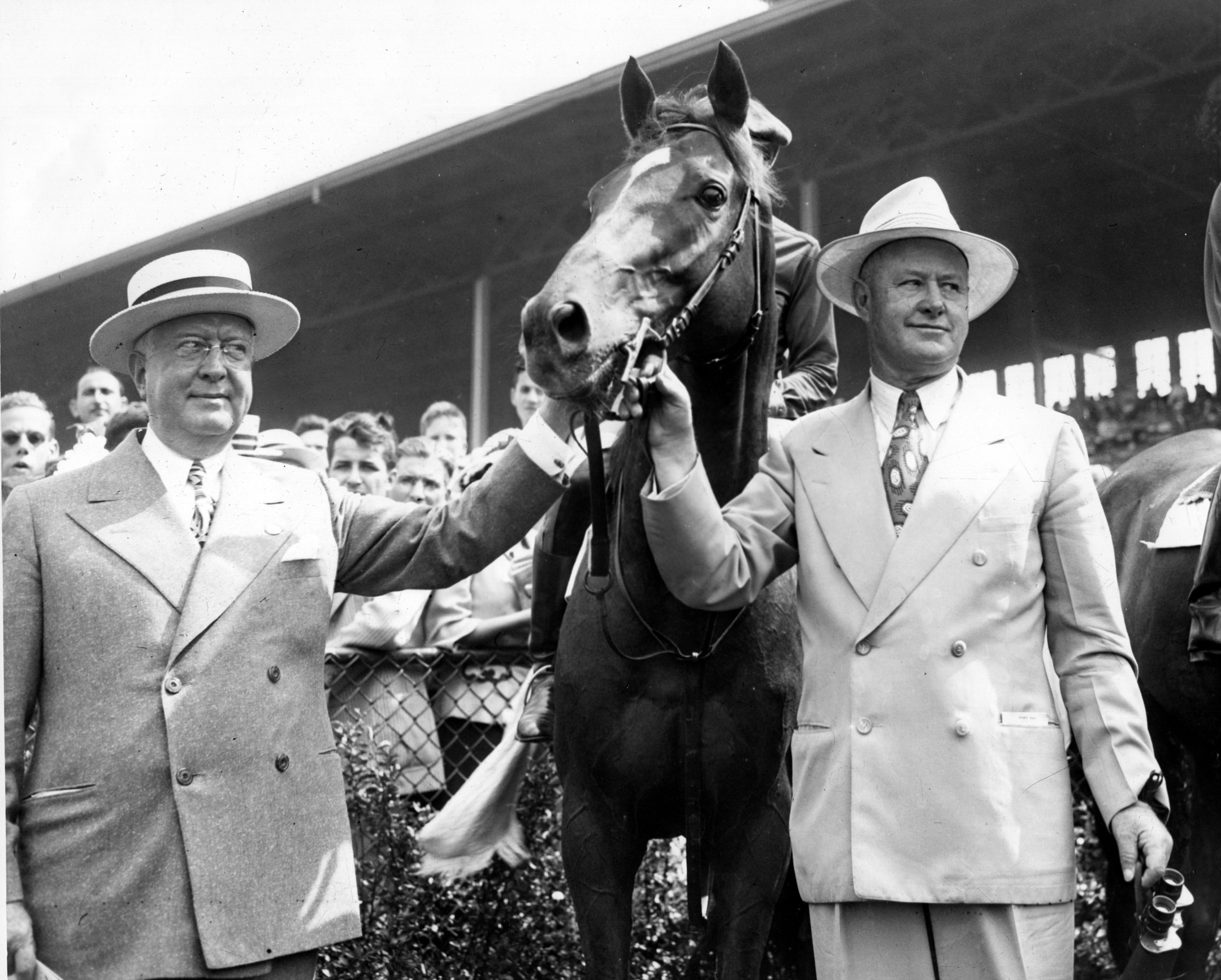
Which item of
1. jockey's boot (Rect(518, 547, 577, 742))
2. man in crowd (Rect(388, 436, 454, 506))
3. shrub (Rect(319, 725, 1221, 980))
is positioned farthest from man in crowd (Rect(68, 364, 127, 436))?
jockey's boot (Rect(518, 547, 577, 742))

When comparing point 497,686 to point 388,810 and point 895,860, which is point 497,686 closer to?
point 388,810

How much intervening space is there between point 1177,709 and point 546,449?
3315 millimetres

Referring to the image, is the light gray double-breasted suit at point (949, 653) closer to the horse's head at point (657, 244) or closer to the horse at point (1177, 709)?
the horse's head at point (657, 244)

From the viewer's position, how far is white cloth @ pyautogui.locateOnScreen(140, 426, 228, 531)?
3.81 meters

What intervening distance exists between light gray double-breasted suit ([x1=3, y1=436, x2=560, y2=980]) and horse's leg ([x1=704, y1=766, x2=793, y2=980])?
0.98m

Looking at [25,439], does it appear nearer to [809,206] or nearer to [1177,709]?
[809,206]

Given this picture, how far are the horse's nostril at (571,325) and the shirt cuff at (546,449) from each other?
61cm

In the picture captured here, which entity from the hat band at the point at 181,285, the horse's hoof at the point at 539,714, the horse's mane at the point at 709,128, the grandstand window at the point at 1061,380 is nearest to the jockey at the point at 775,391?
the horse's hoof at the point at 539,714

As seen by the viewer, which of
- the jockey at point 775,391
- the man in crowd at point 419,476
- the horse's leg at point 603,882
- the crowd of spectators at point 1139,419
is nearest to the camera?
the horse's leg at point 603,882

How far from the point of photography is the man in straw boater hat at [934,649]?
3.13 metres

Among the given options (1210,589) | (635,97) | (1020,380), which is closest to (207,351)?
(635,97)

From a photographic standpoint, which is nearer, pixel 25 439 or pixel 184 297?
pixel 184 297

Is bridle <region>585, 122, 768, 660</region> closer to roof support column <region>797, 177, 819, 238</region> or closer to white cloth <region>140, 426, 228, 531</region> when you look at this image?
white cloth <region>140, 426, 228, 531</region>

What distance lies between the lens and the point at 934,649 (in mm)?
3227
